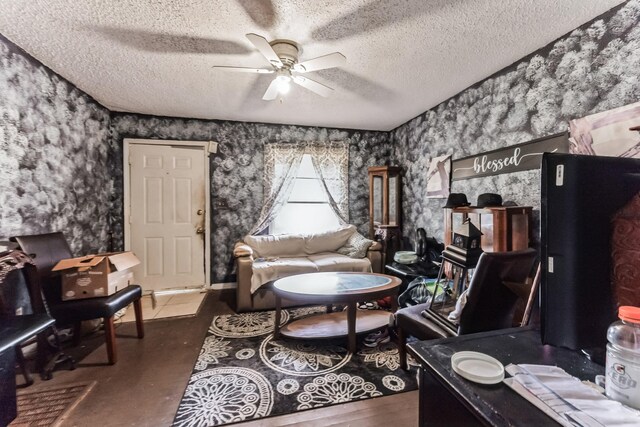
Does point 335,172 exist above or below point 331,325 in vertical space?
above

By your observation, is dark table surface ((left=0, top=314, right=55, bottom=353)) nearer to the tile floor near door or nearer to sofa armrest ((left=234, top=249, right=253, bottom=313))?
the tile floor near door

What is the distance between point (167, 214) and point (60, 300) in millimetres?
1829

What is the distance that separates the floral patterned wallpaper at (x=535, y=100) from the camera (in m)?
1.71

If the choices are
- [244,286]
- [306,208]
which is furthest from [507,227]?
[306,208]

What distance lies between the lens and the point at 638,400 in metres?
0.57

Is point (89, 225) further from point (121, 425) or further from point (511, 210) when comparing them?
point (511, 210)

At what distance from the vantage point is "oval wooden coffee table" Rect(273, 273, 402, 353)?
7.33 feet

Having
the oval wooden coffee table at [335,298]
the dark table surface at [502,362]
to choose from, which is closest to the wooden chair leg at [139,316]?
the oval wooden coffee table at [335,298]

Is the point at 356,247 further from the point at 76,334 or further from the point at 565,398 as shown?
the point at 565,398

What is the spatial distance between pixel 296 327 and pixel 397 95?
2678mm

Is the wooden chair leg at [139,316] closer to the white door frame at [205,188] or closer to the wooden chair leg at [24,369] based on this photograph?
the wooden chair leg at [24,369]

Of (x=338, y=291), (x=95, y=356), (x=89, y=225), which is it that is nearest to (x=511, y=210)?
(x=338, y=291)

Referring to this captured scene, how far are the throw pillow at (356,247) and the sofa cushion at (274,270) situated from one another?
26.7 inches

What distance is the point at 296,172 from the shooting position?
4.29 metres
